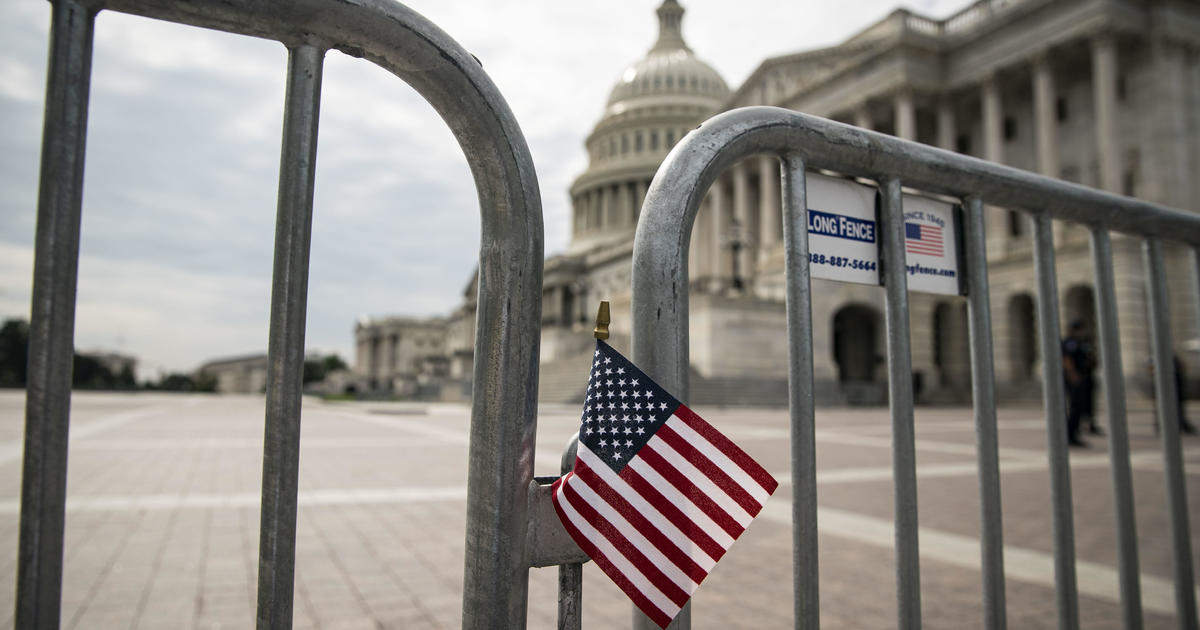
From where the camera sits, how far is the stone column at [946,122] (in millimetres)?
40875

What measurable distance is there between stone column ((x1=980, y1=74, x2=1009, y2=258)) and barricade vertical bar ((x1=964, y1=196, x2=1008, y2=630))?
38.4 m

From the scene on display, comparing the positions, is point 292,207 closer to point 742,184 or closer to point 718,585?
point 718,585

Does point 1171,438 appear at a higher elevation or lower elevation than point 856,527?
higher

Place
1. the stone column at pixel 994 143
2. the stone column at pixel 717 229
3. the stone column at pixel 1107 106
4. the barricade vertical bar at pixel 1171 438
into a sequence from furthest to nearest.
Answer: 1. the stone column at pixel 717 229
2. the stone column at pixel 994 143
3. the stone column at pixel 1107 106
4. the barricade vertical bar at pixel 1171 438

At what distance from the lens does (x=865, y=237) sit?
2.29m

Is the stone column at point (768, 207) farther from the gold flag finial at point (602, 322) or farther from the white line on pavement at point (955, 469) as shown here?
the gold flag finial at point (602, 322)

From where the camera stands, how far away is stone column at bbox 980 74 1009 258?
36.9 m

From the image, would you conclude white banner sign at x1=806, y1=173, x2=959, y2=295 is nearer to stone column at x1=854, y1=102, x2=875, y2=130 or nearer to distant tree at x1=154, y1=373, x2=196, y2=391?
stone column at x1=854, y1=102, x2=875, y2=130

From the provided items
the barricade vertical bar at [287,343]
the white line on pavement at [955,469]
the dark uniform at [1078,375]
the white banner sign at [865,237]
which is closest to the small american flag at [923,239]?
the white banner sign at [865,237]

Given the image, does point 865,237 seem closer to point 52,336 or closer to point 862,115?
point 52,336

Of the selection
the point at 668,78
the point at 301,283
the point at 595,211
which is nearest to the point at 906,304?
the point at 301,283

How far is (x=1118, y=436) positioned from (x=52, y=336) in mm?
3275

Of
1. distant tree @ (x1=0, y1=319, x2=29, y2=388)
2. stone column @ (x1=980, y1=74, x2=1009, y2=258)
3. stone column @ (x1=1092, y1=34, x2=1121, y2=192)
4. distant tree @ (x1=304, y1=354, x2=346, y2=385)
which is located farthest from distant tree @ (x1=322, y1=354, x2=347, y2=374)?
distant tree @ (x1=0, y1=319, x2=29, y2=388)

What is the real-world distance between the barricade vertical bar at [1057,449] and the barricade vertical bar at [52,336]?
8.72 ft
